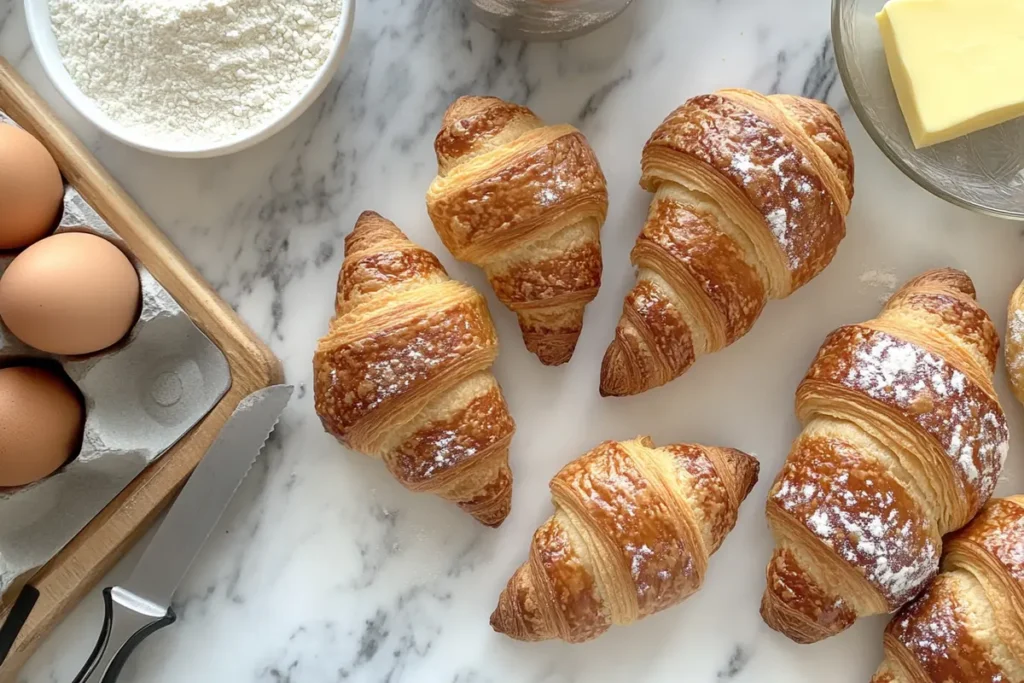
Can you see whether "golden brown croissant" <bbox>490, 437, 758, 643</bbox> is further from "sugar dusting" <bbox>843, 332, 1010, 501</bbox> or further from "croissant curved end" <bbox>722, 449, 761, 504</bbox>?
"sugar dusting" <bbox>843, 332, 1010, 501</bbox>

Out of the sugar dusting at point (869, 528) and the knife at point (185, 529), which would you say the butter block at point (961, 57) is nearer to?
the sugar dusting at point (869, 528)

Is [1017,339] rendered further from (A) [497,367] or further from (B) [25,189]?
(B) [25,189]

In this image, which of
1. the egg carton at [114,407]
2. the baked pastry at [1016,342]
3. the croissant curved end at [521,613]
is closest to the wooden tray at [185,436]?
the egg carton at [114,407]

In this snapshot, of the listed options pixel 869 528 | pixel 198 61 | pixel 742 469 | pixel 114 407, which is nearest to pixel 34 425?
pixel 114 407

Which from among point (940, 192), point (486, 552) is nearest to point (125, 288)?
point (486, 552)

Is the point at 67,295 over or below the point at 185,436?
over

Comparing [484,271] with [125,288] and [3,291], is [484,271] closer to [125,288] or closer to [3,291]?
[125,288]
